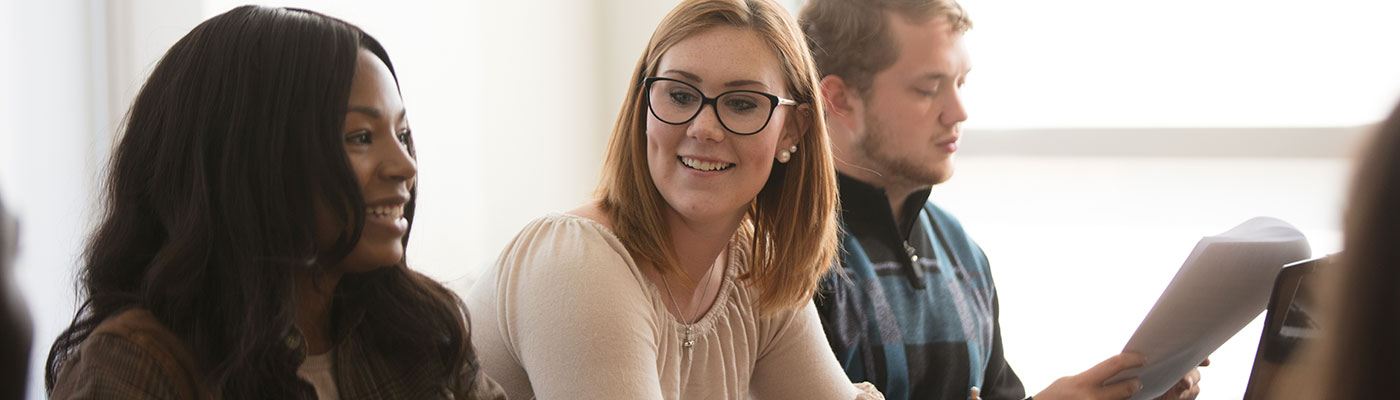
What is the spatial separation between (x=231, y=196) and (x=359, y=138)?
13 centimetres

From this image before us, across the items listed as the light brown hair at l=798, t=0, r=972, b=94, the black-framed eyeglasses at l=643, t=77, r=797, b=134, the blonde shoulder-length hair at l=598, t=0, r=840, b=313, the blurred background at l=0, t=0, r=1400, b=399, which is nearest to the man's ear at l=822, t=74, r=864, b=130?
the light brown hair at l=798, t=0, r=972, b=94

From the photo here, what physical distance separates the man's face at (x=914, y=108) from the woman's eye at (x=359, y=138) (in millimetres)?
936

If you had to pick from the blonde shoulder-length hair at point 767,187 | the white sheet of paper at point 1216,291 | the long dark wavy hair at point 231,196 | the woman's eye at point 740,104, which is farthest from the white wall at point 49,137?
the white sheet of paper at point 1216,291

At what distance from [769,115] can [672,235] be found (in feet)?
0.64

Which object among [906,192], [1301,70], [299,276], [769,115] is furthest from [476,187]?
[1301,70]

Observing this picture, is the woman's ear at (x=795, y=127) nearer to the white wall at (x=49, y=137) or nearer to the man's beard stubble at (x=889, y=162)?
the man's beard stubble at (x=889, y=162)

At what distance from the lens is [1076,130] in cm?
243

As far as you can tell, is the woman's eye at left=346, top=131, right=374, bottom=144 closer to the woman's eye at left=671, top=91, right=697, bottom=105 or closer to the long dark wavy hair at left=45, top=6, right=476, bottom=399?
the long dark wavy hair at left=45, top=6, right=476, bottom=399

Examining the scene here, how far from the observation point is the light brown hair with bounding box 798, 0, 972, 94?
1.76m

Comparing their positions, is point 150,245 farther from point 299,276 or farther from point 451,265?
point 451,265

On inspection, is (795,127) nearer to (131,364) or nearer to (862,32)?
(862,32)

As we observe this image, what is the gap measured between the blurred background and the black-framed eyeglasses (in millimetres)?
946

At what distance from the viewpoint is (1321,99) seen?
7.18ft

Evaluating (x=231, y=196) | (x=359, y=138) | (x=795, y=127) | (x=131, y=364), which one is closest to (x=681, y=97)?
(x=795, y=127)
